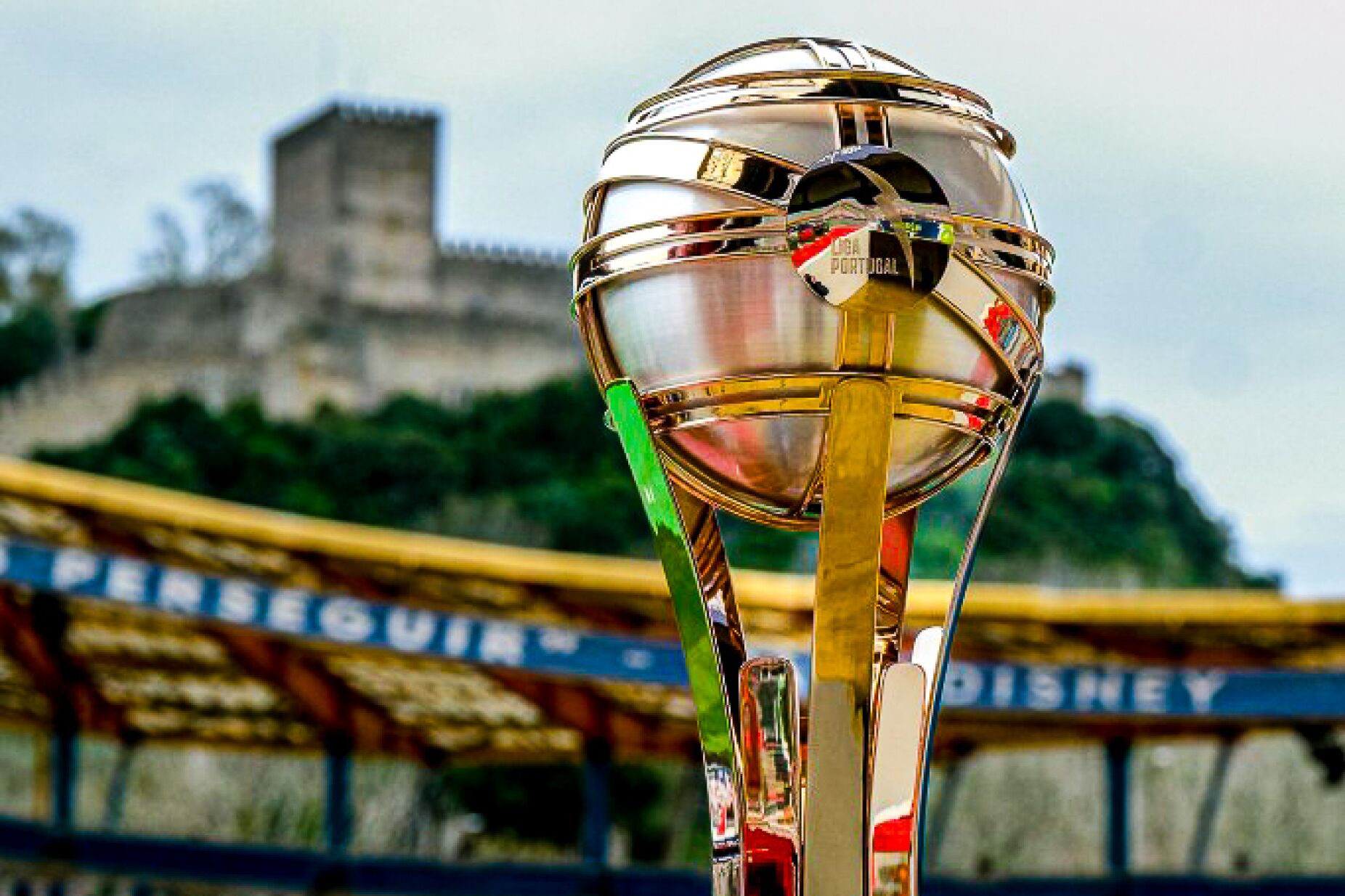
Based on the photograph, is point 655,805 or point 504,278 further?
point 504,278

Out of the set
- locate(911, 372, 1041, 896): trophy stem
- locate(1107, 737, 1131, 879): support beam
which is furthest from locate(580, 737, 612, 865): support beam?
locate(911, 372, 1041, 896): trophy stem

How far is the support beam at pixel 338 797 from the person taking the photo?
17406mm

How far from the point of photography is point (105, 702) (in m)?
19.3

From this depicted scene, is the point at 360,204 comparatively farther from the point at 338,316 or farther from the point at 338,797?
the point at 338,797

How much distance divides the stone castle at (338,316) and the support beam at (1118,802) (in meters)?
51.0

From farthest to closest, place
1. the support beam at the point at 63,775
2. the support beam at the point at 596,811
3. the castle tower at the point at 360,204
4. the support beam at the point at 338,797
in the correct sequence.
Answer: the castle tower at the point at 360,204
the support beam at the point at 63,775
the support beam at the point at 338,797
the support beam at the point at 596,811

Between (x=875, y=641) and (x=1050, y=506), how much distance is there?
2140 inches

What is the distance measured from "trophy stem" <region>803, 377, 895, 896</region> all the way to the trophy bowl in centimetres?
17

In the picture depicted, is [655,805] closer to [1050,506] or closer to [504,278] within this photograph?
[1050,506]

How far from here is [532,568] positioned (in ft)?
47.6

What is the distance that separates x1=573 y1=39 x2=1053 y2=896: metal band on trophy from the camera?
3.26 meters

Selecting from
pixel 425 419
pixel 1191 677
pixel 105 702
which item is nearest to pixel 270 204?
pixel 425 419

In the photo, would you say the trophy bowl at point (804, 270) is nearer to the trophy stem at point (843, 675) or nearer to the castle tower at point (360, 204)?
the trophy stem at point (843, 675)

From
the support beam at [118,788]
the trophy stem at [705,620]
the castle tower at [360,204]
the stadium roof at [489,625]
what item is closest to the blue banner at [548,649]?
the stadium roof at [489,625]
